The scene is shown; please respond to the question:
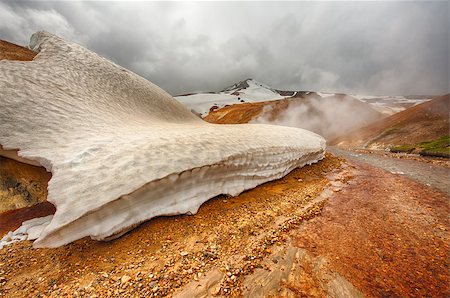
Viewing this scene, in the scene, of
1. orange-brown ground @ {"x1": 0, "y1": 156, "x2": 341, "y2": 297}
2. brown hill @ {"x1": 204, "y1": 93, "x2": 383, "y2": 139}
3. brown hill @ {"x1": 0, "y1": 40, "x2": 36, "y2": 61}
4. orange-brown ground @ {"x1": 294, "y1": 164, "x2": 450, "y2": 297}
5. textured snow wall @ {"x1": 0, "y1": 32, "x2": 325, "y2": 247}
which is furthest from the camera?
brown hill @ {"x1": 204, "y1": 93, "x2": 383, "y2": 139}

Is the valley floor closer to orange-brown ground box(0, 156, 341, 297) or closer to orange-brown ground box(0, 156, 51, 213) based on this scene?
orange-brown ground box(0, 156, 341, 297)

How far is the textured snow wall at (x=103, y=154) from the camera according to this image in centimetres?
371

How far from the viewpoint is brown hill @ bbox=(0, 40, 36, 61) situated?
745cm

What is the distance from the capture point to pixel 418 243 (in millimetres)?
4090

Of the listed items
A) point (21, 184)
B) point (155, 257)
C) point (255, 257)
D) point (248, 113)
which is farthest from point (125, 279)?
point (248, 113)

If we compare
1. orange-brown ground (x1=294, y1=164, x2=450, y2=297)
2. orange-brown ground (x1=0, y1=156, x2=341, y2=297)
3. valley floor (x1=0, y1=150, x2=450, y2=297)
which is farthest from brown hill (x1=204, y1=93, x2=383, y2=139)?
orange-brown ground (x1=0, y1=156, x2=341, y2=297)

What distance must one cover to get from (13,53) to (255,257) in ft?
37.2

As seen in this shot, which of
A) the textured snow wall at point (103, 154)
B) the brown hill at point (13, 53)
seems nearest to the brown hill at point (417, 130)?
the textured snow wall at point (103, 154)

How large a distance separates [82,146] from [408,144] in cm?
2673

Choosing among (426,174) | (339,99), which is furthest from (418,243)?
(339,99)

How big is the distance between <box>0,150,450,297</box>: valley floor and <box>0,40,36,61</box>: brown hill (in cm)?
766

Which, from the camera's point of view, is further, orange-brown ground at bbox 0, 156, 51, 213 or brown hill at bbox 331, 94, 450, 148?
brown hill at bbox 331, 94, 450, 148

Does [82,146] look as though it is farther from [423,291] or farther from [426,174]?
[426,174]

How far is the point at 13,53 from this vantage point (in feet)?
25.9
